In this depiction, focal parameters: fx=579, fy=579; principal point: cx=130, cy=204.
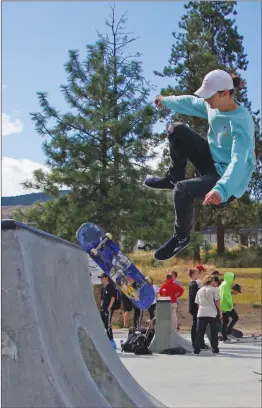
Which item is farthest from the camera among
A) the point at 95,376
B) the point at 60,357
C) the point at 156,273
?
the point at 156,273

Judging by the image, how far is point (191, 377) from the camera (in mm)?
8211

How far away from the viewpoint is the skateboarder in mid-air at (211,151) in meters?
3.56

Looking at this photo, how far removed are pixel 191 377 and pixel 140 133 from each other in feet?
34.1

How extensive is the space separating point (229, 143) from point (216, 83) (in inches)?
15.9

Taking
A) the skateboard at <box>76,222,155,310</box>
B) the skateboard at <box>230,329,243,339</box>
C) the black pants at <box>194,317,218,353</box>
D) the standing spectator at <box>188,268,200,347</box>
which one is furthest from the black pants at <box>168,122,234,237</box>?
the skateboard at <box>230,329,243,339</box>

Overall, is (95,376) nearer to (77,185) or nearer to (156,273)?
(77,185)

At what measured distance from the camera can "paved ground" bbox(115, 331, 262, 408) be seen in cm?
670

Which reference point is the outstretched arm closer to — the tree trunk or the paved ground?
the paved ground

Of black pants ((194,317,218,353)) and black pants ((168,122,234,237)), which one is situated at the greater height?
black pants ((168,122,234,237))

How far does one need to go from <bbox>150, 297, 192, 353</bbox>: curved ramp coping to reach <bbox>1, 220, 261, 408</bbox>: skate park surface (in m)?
4.01

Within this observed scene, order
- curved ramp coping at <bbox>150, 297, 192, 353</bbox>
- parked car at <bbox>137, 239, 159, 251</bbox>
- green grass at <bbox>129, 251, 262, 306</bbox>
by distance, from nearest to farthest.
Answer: curved ramp coping at <bbox>150, 297, 192, 353</bbox> < parked car at <bbox>137, 239, 159, 251</bbox> < green grass at <bbox>129, 251, 262, 306</bbox>

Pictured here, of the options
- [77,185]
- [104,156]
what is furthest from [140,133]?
[77,185]

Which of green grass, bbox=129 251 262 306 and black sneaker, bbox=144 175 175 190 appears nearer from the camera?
black sneaker, bbox=144 175 175 190

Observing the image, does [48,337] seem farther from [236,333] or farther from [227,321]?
[236,333]
